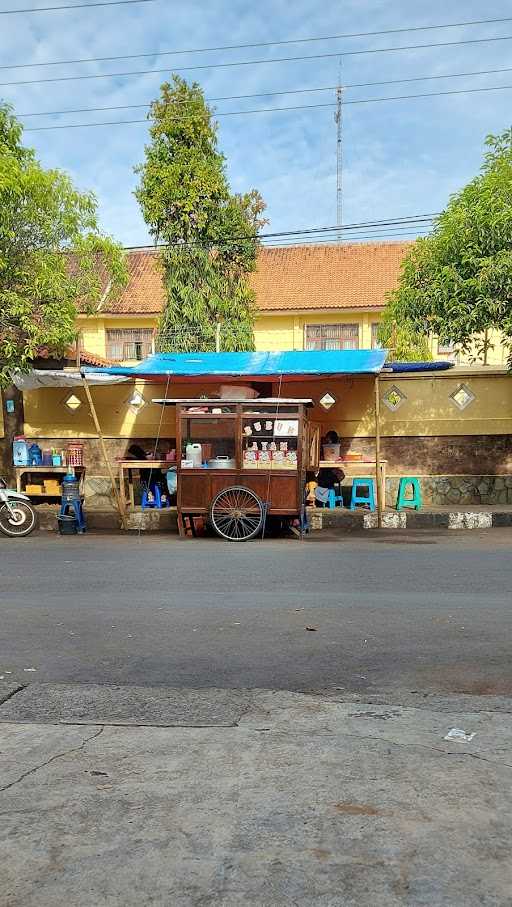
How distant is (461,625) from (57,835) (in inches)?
163

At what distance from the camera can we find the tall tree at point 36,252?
1318 centimetres

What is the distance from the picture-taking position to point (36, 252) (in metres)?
13.8

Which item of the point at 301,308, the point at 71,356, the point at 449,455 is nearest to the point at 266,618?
the point at 449,455

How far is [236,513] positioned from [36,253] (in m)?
5.63

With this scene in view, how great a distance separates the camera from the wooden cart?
1288 centimetres

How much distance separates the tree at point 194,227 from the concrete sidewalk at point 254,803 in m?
18.5

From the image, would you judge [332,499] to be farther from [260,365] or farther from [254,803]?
[254,803]

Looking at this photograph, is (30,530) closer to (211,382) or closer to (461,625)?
(211,382)

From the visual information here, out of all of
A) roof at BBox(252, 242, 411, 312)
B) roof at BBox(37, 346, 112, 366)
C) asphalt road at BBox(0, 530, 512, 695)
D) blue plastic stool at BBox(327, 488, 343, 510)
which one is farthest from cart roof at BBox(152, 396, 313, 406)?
roof at BBox(252, 242, 411, 312)

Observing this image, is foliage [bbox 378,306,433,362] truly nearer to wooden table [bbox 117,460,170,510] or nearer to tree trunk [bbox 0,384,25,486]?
wooden table [bbox 117,460,170,510]

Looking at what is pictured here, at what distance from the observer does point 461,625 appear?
251 inches

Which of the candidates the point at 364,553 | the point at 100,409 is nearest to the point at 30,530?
the point at 100,409

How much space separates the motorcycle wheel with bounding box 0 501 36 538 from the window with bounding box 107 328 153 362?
A: 14995 mm

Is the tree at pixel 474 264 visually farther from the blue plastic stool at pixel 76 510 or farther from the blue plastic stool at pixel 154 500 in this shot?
the blue plastic stool at pixel 76 510
